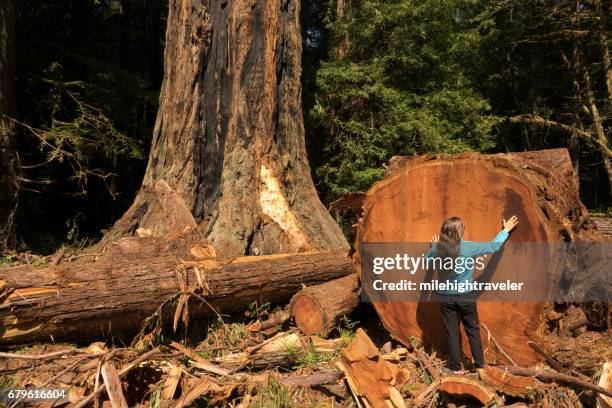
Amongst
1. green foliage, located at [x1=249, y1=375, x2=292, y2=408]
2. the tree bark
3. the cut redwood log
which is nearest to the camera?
green foliage, located at [x1=249, y1=375, x2=292, y2=408]

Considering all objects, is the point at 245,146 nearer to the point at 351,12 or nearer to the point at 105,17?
the point at 351,12

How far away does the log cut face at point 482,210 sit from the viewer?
11.5 ft

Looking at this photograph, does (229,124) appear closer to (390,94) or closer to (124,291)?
(124,291)

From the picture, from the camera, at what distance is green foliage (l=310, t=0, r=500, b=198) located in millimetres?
10109

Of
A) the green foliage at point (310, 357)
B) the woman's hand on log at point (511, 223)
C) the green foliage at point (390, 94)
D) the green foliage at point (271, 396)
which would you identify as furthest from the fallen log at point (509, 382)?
the green foliage at point (390, 94)

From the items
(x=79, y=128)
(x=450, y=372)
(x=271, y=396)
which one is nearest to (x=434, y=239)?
(x=450, y=372)

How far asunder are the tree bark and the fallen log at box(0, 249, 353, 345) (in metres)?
3.97

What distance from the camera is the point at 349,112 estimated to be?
10.9 metres

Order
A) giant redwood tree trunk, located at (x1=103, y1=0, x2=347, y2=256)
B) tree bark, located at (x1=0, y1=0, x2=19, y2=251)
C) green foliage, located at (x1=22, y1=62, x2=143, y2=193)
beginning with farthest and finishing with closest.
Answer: green foliage, located at (x1=22, y1=62, x2=143, y2=193), tree bark, located at (x1=0, y1=0, x2=19, y2=251), giant redwood tree trunk, located at (x1=103, y1=0, x2=347, y2=256)

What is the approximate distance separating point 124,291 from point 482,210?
2892 millimetres

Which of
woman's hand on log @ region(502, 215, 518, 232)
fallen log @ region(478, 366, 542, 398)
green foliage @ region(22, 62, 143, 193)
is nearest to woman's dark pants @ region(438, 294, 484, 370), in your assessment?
fallen log @ region(478, 366, 542, 398)

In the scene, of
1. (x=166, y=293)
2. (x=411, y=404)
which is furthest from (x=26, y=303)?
(x=411, y=404)

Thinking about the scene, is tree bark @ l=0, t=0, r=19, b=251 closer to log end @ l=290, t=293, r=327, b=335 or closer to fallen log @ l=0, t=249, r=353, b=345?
fallen log @ l=0, t=249, r=353, b=345

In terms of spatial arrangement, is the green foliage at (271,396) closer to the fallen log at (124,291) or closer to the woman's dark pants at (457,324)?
the fallen log at (124,291)
